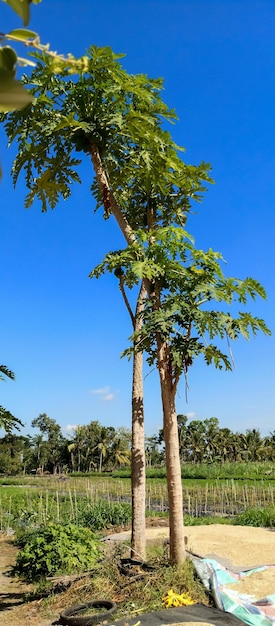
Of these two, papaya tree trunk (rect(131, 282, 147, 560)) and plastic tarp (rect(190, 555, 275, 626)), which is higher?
papaya tree trunk (rect(131, 282, 147, 560))

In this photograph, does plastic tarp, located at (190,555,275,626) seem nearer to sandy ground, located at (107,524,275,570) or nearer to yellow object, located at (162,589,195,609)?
yellow object, located at (162,589,195,609)

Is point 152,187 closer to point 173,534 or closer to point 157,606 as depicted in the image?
point 173,534

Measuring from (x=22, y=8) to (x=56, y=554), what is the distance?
8616mm

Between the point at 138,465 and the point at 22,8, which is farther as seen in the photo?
the point at 138,465

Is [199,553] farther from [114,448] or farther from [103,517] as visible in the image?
[114,448]

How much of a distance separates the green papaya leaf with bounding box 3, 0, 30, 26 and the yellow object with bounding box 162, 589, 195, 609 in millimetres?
5771

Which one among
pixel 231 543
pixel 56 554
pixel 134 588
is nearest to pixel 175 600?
pixel 134 588

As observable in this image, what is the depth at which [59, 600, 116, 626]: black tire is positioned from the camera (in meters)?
5.11

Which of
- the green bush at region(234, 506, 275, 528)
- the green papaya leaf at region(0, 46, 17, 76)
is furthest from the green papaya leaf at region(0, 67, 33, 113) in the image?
the green bush at region(234, 506, 275, 528)

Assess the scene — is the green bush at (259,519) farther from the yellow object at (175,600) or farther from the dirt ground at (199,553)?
the yellow object at (175,600)

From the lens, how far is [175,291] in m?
6.22

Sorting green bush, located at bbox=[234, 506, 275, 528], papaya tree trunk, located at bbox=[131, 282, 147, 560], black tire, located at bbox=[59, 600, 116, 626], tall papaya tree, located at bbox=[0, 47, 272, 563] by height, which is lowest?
black tire, located at bbox=[59, 600, 116, 626]

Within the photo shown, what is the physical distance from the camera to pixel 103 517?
13.4 metres

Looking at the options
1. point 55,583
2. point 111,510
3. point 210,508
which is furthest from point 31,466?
point 55,583
